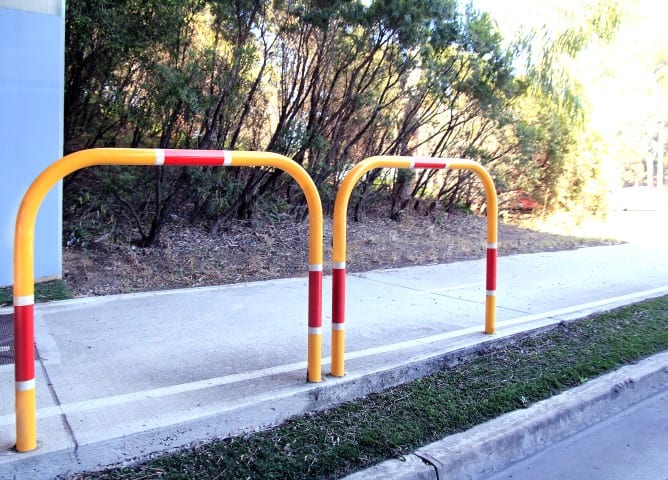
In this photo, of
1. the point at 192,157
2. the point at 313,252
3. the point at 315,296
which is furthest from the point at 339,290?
the point at 192,157

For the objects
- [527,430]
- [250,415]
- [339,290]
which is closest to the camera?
[250,415]

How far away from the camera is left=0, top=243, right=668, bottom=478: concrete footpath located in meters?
3.49

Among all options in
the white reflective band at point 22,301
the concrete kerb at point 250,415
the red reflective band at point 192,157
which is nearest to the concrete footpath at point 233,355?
the concrete kerb at point 250,415

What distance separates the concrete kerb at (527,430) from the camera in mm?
3459

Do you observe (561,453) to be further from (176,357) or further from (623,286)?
(623,286)

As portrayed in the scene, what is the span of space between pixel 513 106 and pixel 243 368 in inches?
483

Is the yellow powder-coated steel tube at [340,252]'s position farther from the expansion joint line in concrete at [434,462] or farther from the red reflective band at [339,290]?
the expansion joint line in concrete at [434,462]

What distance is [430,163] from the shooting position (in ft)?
15.4

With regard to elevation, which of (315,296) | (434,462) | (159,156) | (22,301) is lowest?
(434,462)

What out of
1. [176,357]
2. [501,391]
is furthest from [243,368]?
[501,391]

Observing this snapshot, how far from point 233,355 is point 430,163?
2175 mm

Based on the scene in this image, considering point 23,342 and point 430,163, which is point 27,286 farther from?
point 430,163

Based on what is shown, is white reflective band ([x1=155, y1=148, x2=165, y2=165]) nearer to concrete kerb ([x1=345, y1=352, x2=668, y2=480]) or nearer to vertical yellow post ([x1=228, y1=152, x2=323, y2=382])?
vertical yellow post ([x1=228, y1=152, x2=323, y2=382])

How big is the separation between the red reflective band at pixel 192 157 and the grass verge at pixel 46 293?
389 cm
